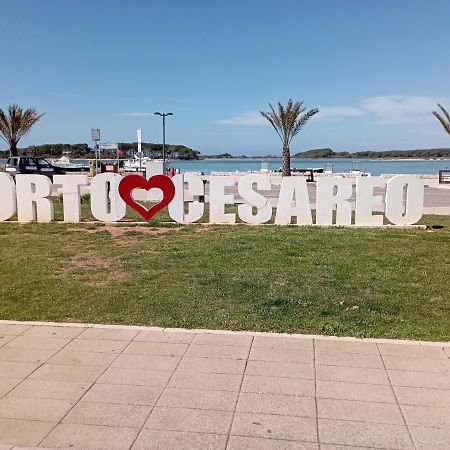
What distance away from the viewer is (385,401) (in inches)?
148

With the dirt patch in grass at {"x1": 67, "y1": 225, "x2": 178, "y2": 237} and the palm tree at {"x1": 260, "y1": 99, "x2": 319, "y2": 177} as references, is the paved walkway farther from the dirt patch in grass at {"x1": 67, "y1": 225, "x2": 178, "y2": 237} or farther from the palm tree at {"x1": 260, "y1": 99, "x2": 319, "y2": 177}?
the palm tree at {"x1": 260, "y1": 99, "x2": 319, "y2": 177}

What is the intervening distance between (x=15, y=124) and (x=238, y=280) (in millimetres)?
35819

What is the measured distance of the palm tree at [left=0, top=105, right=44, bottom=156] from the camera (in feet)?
124

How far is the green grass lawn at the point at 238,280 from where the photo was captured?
568cm

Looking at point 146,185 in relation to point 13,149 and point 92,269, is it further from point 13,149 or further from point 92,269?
point 13,149

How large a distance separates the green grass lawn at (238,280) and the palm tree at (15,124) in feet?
96.8

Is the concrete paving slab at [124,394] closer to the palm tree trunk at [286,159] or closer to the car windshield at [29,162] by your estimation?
the car windshield at [29,162]

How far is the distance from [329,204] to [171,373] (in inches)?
369

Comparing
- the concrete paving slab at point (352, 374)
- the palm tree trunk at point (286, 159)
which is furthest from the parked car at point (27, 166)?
the concrete paving slab at point (352, 374)

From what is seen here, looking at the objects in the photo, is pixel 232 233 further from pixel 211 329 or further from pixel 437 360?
pixel 437 360

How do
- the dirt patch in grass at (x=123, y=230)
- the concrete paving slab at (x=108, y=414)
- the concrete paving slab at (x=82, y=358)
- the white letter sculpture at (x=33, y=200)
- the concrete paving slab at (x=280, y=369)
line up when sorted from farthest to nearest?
the white letter sculpture at (x=33, y=200) → the dirt patch in grass at (x=123, y=230) → the concrete paving slab at (x=82, y=358) → the concrete paving slab at (x=280, y=369) → the concrete paving slab at (x=108, y=414)

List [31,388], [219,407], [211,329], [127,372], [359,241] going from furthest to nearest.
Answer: [359,241] → [211,329] → [127,372] → [31,388] → [219,407]

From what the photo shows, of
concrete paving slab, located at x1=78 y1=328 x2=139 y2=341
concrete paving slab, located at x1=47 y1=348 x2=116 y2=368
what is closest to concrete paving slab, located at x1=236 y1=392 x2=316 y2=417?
concrete paving slab, located at x1=47 y1=348 x2=116 y2=368

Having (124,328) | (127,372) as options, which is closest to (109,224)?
(124,328)
